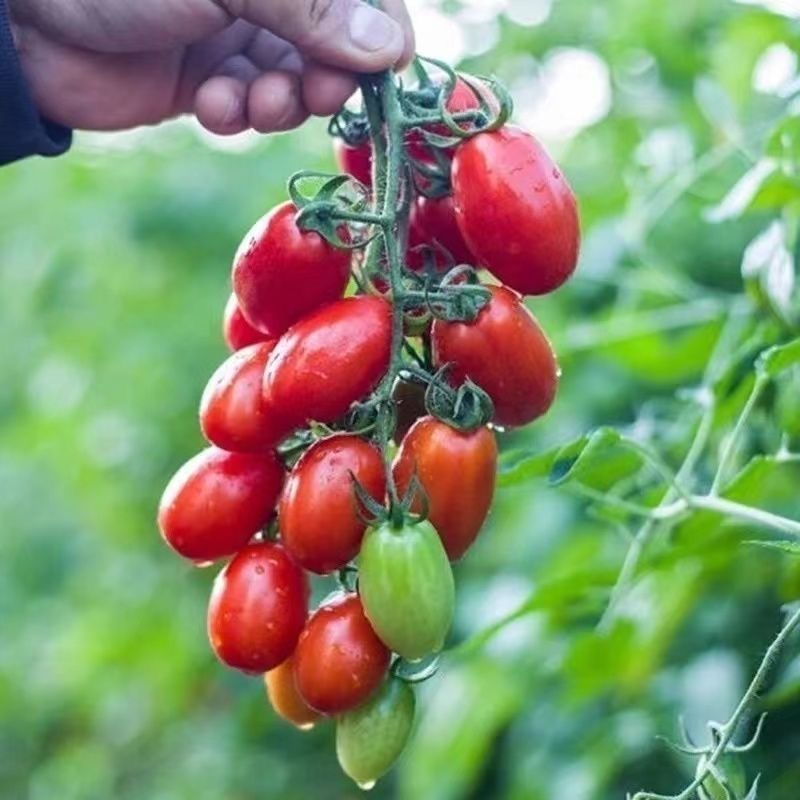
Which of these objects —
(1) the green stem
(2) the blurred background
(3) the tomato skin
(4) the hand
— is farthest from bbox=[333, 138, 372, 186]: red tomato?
(1) the green stem

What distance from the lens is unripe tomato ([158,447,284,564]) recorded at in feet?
3.34

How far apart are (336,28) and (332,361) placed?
296 millimetres

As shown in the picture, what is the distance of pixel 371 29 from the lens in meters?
1.11

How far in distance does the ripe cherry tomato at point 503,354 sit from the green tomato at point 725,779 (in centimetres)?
22

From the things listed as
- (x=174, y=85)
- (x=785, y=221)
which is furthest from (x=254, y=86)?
(x=785, y=221)

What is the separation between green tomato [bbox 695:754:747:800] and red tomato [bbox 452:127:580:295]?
0.28 metres

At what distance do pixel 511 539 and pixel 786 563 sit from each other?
812 millimetres

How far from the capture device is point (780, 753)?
4.92ft

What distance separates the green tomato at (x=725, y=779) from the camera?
0.92m

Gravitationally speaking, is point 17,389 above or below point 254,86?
below

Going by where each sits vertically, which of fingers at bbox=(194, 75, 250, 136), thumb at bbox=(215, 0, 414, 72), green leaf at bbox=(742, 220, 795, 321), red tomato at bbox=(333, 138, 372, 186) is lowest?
fingers at bbox=(194, 75, 250, 136)

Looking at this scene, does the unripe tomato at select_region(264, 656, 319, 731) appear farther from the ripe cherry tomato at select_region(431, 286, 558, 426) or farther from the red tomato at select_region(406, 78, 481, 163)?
the red tomato at select_region(406, 78, 481, 163)

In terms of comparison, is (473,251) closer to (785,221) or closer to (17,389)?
(785,221)

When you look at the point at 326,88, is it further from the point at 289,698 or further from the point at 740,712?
A: the point at 740,712
